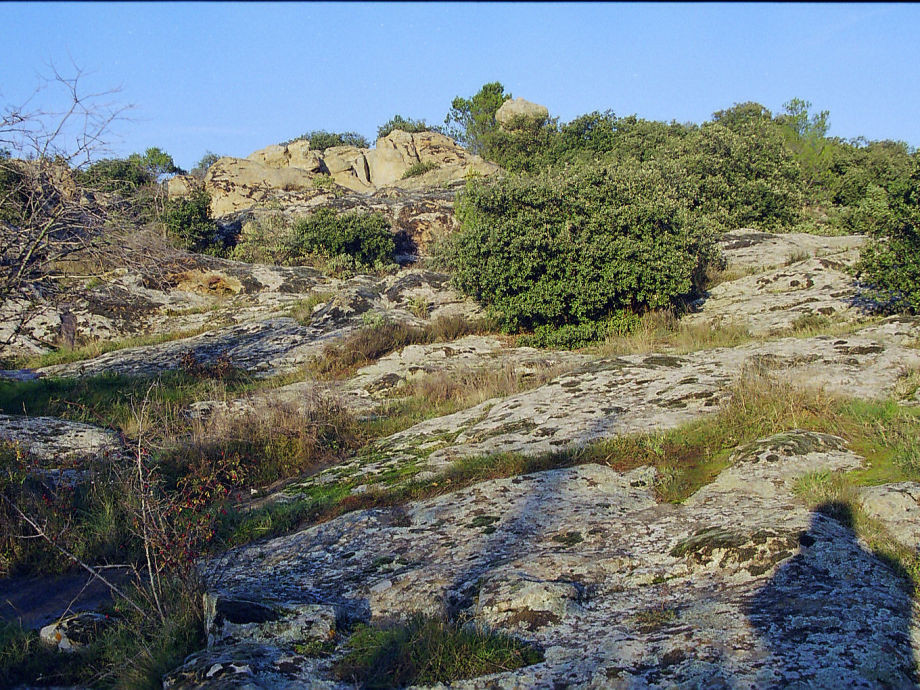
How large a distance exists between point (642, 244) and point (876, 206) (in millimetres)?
4029

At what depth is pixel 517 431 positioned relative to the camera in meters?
7.30

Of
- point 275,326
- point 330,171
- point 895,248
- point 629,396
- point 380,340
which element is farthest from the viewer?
point 330,171

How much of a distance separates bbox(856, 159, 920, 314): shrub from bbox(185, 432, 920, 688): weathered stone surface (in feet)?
21.6

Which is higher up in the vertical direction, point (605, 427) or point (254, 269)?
point (254, 269)

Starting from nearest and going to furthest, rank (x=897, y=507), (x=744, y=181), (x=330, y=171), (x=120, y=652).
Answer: (x=120, y=652), (x=897, y=507), (x=744, y=181), (x=330, y=171)

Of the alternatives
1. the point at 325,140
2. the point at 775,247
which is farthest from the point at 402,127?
the point at 775,247

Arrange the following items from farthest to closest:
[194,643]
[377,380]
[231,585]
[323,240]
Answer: [323,240] < [377,380] < [231,585] < [194,643]

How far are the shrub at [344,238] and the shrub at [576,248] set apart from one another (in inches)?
320

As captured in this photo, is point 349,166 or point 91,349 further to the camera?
point 349,166

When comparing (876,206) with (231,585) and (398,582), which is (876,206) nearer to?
(398,582)

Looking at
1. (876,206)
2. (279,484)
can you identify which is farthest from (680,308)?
(279,484)

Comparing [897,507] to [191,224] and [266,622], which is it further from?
[191,224]

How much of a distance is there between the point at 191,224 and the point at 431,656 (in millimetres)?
22595

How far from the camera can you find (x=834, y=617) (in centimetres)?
326
